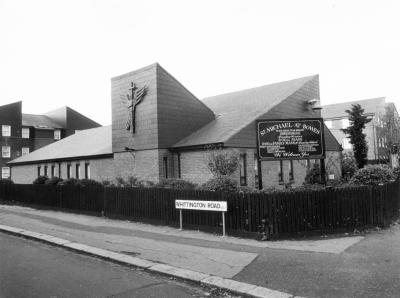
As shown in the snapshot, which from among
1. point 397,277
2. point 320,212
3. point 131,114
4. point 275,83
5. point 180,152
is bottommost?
point 397,277

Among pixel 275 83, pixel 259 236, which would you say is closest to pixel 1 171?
pixel 275 83

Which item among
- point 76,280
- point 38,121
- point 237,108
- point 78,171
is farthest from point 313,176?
point 38,121

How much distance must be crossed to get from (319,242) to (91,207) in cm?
1175

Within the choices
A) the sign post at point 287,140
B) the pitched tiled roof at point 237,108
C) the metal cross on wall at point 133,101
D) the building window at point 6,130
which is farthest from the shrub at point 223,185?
the building window at point 6,130

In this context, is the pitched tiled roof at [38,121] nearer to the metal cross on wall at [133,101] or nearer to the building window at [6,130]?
the building window at [6,130]

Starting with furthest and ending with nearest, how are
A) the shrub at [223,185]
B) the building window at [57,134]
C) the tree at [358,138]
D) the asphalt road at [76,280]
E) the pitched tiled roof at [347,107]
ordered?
1. the building window at [57,134]
2. the pitched tiled roof at [347,107]
3. the tree at [358,138]
4. the shrub at [223,185]
5. the asphalt road at [76,280]

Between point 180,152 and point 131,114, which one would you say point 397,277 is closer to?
point 180,152

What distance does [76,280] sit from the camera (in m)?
7.52

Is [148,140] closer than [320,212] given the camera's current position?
No

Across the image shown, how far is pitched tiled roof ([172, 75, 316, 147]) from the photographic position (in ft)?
66.1

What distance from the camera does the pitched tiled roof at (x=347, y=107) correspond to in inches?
2236

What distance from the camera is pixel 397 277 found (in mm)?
6922

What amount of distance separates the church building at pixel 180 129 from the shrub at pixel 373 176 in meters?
7.03

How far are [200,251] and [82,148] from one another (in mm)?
23824
